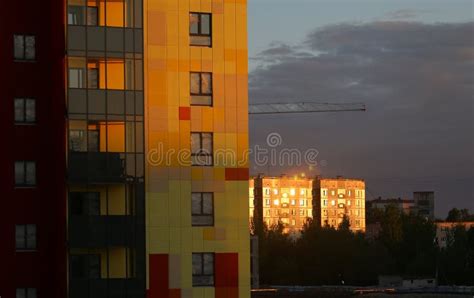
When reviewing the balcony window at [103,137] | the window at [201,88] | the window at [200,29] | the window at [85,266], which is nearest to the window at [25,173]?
the balcony window at [103,137]

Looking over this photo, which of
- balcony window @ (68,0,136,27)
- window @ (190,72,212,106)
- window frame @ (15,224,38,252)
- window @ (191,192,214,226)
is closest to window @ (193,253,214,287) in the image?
window @ (191,192,214,226)

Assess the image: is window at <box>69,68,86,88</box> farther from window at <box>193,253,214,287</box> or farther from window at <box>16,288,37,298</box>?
window at <box>16,288,37,298</box>

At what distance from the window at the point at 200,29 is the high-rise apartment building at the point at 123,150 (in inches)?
1.6

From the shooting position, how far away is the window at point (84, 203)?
40719 millimetres

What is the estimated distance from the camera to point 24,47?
42.0 meters

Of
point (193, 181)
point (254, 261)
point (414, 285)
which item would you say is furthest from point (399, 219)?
point (193, 181)

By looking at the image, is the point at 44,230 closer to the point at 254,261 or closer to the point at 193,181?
the point at 193,181

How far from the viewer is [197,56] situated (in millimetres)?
42188

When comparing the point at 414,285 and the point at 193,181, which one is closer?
the point at 193,181

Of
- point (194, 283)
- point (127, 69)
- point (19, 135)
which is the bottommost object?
point (194, 283)

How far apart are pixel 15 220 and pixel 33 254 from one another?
1525 mm

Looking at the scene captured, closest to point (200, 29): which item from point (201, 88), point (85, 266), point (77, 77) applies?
point (201, 88)

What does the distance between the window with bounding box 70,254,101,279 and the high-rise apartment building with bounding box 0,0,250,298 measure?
0.18 ft

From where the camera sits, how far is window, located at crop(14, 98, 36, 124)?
4162cm
